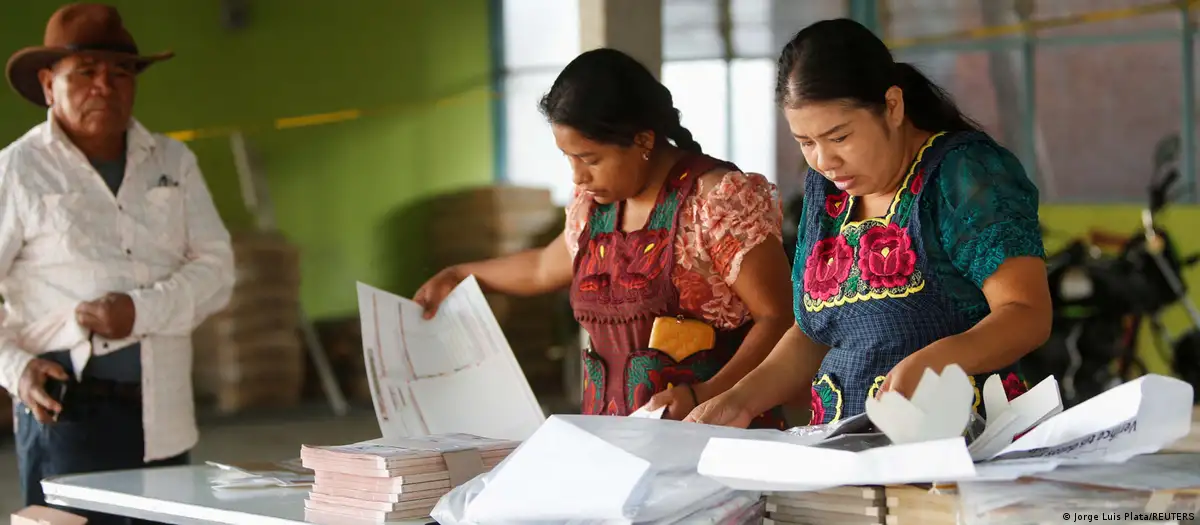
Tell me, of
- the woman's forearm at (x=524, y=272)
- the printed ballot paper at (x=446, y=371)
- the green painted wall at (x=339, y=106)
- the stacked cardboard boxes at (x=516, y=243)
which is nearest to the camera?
the printed ballot paper at (x=446, y=371)

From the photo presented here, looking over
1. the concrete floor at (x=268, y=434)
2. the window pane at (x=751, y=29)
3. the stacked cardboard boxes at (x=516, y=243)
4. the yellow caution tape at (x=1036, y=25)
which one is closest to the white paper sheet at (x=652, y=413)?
the concrete floor at (x=268, y=434)

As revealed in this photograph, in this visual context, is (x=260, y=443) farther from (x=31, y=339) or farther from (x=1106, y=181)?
(x=1106, y=181)

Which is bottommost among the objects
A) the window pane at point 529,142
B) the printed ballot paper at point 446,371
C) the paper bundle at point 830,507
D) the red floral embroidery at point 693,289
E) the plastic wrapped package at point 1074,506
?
the window pane at point 529,142

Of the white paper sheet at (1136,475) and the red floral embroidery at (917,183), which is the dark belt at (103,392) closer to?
the red floral embroidery at (917,183)

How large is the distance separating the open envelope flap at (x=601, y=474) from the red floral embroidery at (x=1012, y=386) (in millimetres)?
427

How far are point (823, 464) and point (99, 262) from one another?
83.8 inches

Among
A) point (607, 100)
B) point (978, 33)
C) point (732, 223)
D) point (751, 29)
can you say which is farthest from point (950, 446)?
point (751, 29)

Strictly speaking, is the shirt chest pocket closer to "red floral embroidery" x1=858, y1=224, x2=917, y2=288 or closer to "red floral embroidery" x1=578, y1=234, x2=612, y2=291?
"red floral embroidery" x1=578, y1=234, x2=612, y2=291

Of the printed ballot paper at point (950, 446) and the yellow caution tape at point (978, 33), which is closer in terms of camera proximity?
the printed ballot paper at point (950, 446)

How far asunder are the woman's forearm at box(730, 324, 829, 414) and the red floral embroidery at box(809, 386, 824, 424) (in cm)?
3

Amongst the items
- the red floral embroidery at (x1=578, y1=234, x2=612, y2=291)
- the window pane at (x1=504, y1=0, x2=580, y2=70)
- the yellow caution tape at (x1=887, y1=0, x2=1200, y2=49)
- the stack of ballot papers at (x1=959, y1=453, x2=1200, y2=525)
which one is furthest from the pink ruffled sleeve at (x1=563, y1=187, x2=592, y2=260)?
the window pane at (x1=504, y1=0, x2=580, y2=70)

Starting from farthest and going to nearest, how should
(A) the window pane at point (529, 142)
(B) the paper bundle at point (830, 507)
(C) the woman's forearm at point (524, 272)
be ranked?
(A) the window pane at point (529, 142)
(C) the woman's forearm at point (524, 272)
(B) the paper bundle at point (830, 507)

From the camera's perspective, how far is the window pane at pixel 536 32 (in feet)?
34.7

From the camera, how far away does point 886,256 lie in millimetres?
2053
